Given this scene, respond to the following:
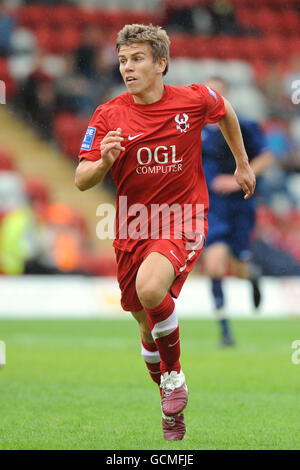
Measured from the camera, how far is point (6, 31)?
56.3 ft

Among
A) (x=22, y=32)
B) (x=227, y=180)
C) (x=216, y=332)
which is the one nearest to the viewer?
(x=227, y=180)

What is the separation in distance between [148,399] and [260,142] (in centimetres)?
372

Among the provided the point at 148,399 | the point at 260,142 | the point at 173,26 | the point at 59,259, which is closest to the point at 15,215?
the point at 59,259

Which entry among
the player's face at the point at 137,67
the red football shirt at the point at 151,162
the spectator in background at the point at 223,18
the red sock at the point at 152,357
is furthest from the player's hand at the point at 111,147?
the spectator in background at the point at 223,18

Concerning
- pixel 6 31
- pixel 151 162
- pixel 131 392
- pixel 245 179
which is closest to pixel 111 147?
pixel 151 162

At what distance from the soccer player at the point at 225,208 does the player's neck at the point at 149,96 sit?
3618 millimetres

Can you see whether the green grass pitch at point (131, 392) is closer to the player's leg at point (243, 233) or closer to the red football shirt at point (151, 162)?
the player's leg at point (243, 233)

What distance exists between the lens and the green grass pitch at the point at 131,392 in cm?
418

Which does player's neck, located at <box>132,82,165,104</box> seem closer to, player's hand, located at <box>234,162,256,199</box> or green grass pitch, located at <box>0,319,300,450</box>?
player's hand, located at <box>234,162,256,199</box>

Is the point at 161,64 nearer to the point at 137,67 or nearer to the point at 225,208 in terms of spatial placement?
the point at 137,67

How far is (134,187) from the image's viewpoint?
4.55 meters

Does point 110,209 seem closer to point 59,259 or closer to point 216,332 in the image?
point 59,259

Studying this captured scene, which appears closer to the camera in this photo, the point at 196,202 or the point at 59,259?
the point at 196,202

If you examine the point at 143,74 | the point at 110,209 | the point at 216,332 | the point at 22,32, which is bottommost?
the point at 216,332
